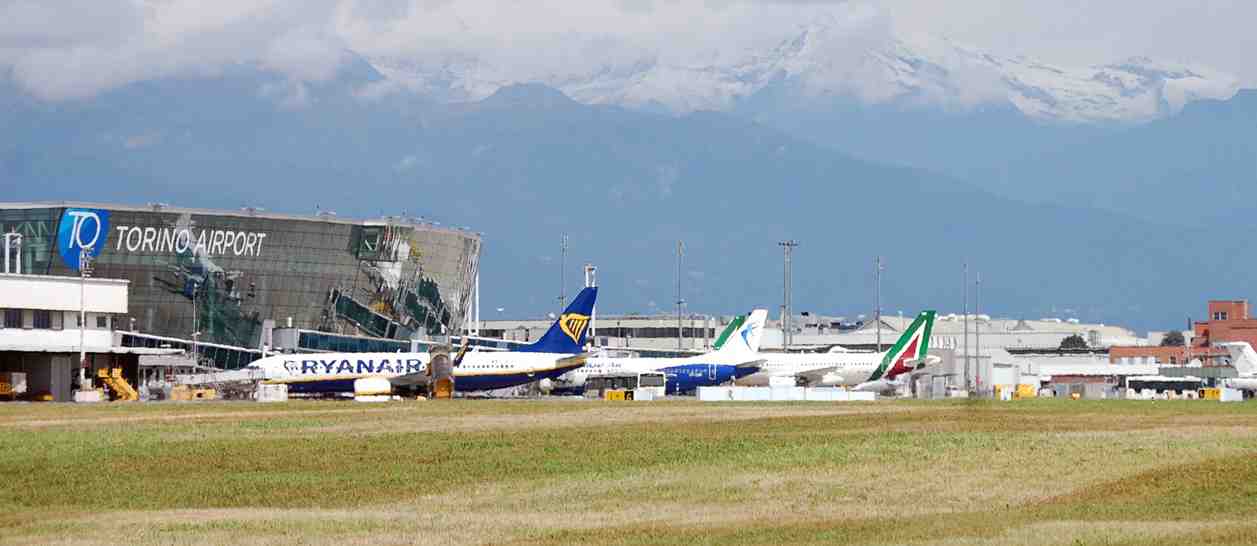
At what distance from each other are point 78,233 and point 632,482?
157 meters

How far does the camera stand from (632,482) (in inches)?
1780

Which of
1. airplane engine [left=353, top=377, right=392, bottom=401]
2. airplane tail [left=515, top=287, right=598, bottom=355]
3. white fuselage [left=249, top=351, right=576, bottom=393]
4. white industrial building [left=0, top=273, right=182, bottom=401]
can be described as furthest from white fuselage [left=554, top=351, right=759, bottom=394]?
white industrial building [left=0, top=273, right=182, bottom=401]

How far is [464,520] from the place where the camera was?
37375mm

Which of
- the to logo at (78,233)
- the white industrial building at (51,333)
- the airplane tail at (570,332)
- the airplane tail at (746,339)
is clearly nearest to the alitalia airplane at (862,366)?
the airplane tail at (746,339)

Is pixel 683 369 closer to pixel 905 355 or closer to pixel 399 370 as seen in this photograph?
pixel 905 355

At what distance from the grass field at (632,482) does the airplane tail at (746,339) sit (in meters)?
85.1

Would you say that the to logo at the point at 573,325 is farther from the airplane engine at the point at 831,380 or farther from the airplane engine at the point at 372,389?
the airplane engine at the point at 831,380

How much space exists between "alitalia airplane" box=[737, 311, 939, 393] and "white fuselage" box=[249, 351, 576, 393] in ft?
114

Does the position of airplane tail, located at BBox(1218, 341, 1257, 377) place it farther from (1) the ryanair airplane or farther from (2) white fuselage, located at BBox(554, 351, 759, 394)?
(1) the ryanair airplane

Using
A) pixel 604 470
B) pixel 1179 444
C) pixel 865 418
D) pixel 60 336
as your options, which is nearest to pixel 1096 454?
pixel 1179 444

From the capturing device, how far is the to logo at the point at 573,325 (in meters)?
135

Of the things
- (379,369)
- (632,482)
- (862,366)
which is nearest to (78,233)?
(379,369)

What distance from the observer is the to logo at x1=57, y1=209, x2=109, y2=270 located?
192875 millimetres

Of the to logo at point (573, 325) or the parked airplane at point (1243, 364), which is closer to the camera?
the to logo at point (573, 325)
